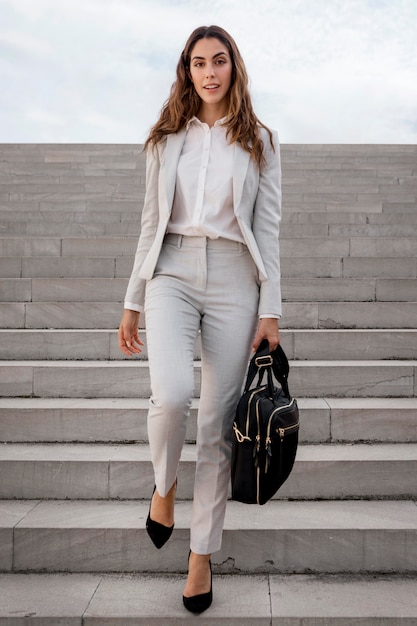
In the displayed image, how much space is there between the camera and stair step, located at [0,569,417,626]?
7.86 feet

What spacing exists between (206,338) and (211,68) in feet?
3.60

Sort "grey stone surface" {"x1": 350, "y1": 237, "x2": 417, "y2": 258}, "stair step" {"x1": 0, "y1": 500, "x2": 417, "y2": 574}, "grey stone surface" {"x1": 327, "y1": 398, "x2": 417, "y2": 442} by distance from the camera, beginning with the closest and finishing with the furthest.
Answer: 1. "stair step" {"x1": 0, "y1": 500, "x2": 417, "y2": 574}
2. "grey stone surface" {"x1": 327, "y1": 398, "x2": 417, "y2": 442}
3. "grey stone surface" {"x1": 350, "y1": 237, "x2": 417, "y2": 258}

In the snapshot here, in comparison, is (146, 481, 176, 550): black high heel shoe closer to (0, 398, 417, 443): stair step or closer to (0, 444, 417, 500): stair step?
(0, 444, 417, 500): stair step

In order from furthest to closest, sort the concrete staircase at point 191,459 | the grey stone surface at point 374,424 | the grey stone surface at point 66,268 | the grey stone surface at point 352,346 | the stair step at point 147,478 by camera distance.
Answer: the grey stone surface at point 66,268 → the grey stone surface at point 352,346 → the grey stone surface at point 374,424 → the stair step at point 147,478 → the concrete staircase at point 191,459

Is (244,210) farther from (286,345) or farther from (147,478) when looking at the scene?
(286,345)

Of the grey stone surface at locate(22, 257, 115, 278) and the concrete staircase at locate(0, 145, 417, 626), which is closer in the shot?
the concrete staircase at locate(0, 145, 417, 626)

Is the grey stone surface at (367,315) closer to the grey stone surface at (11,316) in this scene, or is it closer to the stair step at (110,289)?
the stair step at (110,289)

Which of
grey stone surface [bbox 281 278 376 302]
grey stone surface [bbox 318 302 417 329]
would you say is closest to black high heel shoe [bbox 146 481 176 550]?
grey stone surface [bbox 318 302 417 329]

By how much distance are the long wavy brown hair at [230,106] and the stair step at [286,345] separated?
2.16 m

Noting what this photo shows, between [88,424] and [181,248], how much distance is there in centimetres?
173

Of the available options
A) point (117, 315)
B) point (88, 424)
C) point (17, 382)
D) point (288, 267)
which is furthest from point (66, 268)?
point (88, 424)

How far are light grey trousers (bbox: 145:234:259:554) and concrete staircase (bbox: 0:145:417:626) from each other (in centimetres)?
55

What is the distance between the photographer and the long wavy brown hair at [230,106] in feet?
7.72

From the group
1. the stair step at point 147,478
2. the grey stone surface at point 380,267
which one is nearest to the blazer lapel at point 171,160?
the stair step at point 147,478
